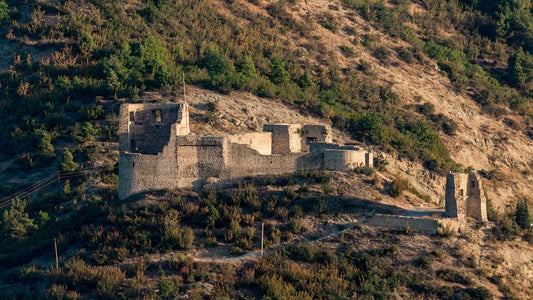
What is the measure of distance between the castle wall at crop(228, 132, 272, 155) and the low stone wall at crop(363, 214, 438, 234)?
6328mm

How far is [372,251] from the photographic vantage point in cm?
3306

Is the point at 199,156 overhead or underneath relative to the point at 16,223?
overhead

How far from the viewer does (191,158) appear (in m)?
35.9

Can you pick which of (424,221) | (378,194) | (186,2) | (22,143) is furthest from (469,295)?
(186,2)

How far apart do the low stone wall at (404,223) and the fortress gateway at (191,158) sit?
3301 millimetres

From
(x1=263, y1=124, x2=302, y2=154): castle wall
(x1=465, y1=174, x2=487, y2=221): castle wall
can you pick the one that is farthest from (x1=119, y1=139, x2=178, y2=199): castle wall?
(x1=465, y1=174, x2=487, y2=221): castle wall

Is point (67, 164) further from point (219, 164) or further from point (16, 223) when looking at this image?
point (219, 164)

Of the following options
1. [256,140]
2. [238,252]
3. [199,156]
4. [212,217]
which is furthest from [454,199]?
[199,156]

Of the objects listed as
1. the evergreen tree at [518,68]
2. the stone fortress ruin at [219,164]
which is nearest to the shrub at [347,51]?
the evergreen tree at [518,68]

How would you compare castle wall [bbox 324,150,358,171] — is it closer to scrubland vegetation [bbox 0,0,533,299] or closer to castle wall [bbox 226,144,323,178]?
castle wall [bbox 226,144,323,178]

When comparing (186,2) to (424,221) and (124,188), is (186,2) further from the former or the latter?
(424,221)

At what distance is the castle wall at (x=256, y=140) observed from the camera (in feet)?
121

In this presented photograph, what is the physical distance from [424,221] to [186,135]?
34.0 ft

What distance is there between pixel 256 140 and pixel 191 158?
367 centimetres
